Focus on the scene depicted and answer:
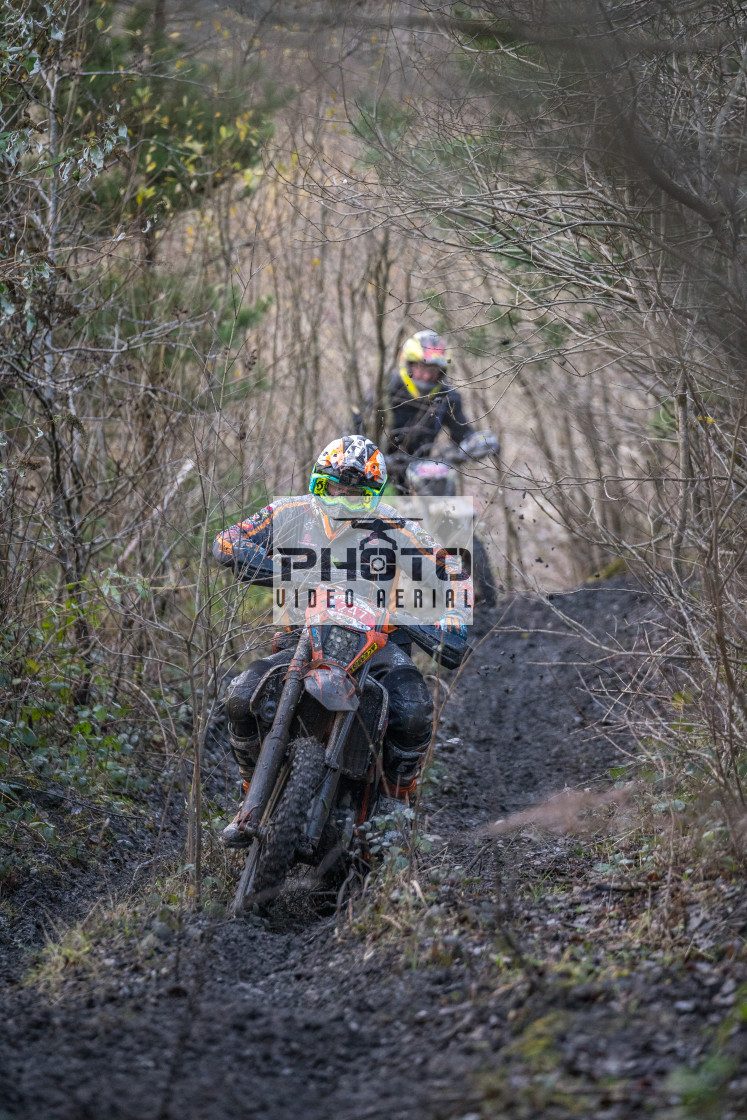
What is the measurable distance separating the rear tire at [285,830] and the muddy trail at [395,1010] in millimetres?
224

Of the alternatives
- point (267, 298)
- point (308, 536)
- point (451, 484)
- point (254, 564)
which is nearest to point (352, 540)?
point (308, 536)

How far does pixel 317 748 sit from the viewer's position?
4.62 meters

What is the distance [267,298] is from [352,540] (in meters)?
5.67

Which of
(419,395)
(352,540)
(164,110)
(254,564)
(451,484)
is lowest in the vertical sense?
(254,564)

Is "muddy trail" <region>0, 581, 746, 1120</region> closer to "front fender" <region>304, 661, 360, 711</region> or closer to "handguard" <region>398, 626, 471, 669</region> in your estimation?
"front fender" <region>304, 661, 360, 711</region>

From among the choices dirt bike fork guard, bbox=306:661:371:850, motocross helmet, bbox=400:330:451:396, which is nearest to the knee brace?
dirt bike fork guard, bbox=306:661:371:850

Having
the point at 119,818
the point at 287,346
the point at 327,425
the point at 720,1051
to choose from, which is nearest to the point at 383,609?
the point at 119,818

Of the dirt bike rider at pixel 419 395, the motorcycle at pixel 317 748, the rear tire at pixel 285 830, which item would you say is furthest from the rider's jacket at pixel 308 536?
the dirt bike rider at pixel 419 395

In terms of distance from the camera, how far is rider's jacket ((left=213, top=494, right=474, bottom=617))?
5.25m

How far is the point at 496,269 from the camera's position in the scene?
24.8 ft

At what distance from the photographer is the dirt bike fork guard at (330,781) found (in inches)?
178

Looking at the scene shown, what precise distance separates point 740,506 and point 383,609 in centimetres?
190

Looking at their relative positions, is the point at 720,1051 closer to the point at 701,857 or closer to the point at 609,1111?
the point at 609,1111

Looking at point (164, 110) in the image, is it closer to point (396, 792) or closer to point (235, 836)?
point (396, 792)
